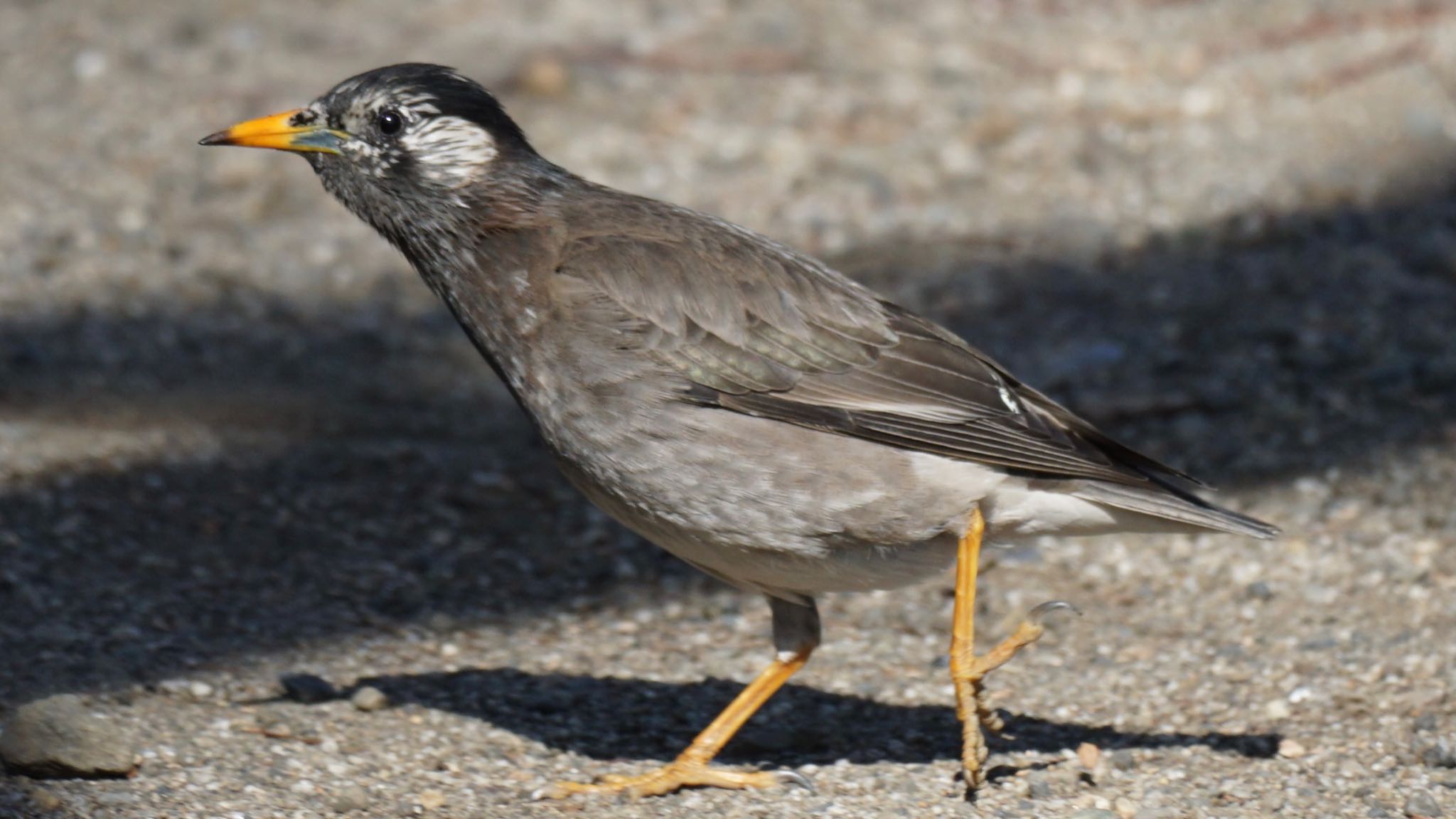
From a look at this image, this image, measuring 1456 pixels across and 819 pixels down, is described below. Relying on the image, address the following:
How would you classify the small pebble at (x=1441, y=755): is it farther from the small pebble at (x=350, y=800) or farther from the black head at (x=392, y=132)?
the black head at (x=392, y=132)

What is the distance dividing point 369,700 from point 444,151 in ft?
5.54

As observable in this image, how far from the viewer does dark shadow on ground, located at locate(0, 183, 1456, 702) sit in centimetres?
596

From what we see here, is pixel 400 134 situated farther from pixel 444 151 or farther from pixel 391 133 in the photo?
pixel 444 151

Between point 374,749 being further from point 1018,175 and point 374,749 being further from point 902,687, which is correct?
point 1018,175

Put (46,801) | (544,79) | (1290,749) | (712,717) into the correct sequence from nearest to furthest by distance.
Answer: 1. (46,801)
2. (1290,749)
3. (712,717)
4. (544,79)

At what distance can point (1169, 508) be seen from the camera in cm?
496

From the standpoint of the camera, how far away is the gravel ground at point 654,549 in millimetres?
5121

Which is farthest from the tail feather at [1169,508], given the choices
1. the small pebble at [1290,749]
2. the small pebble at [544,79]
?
the small pebble at [544,79]

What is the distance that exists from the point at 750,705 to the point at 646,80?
618 centimetres

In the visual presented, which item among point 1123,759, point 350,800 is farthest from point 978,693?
point 350,800

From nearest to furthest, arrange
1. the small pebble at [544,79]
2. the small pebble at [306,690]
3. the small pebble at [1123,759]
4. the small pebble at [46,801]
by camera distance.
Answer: the small pebble at [46,801] < the small pebble at [1123,759] < the small pebble at [306,690] < the small pebble at [544,79]

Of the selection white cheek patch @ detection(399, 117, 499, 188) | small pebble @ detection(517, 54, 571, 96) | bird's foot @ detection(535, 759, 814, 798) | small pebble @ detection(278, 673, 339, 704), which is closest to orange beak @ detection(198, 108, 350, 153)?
white cheek patch @ detection(399, 117, 499, 188)

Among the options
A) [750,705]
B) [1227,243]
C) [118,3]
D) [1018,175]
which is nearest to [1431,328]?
[1227,243]

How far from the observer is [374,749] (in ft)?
16.5
